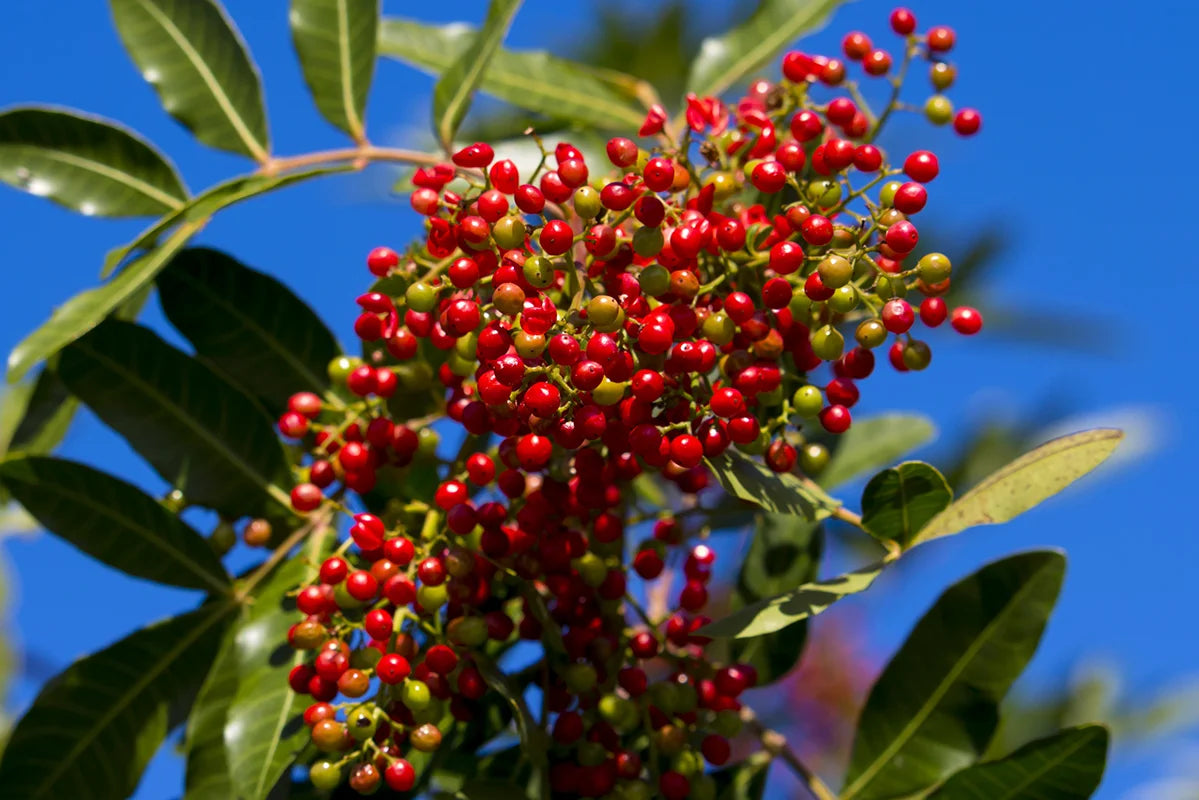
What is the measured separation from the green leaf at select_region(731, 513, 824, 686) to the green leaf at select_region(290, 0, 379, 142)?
899 millimetres

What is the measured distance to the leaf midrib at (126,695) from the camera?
1.65m

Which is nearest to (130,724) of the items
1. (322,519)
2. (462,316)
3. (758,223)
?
(322,519)

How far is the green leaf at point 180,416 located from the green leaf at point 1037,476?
954 millimetres

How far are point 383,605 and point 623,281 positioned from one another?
19.1 inches

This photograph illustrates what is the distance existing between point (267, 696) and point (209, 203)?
Result: 66 cm

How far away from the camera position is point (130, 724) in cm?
171

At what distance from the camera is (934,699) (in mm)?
1658

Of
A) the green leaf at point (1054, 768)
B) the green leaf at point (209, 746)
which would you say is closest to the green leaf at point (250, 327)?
the green leaf at point (209, 746)

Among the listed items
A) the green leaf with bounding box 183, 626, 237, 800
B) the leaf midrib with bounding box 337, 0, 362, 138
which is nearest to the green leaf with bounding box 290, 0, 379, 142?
the leaf midrib with bounding box 337, 0, 362, 138

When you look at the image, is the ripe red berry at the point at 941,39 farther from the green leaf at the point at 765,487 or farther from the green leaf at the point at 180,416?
the green leaf at the point at 180,416

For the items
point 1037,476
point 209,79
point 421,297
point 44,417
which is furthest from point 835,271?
point 44,417

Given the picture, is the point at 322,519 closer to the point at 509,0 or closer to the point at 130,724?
the point at 130,724

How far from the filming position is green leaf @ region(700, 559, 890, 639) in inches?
56.3

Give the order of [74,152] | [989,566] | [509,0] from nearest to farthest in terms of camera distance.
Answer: [989,566], [509,0], [74,152]
